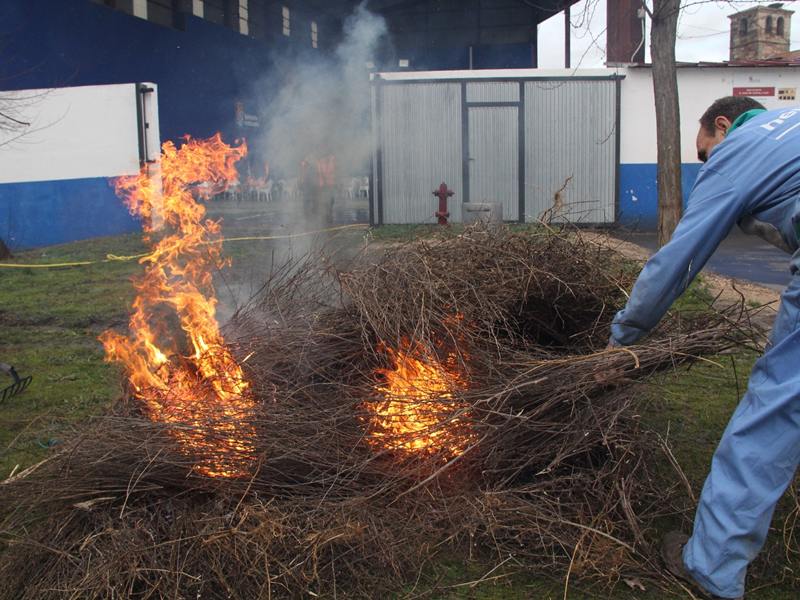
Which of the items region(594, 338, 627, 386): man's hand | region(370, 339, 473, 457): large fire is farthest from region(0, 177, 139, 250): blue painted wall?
region(594, 338, 627, 386): man's hand

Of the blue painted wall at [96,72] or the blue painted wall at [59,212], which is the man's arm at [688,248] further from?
the blue painted wall at [59,212]

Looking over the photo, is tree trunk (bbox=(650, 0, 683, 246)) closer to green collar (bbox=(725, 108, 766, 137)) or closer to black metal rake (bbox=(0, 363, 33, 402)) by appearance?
green collar (bbox=(725, 108, 766, 137))

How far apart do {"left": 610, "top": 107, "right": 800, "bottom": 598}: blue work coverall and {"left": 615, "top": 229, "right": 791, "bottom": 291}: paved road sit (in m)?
5.70

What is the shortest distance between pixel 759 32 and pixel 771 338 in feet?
101

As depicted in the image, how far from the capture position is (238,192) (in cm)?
2233

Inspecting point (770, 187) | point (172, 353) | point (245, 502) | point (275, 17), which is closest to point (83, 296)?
point (172, 353)

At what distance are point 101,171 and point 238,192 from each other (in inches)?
296

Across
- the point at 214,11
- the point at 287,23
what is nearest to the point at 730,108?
the point at 214,11

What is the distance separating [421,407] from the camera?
313 centimetres

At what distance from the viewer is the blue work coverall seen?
8.23 ft

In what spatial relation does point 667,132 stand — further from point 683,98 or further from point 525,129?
point 683,98

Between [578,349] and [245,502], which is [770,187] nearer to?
[578,349]

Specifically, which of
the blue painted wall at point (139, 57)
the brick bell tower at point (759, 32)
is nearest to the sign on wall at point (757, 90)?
the blue painted wall at point (139, 57)

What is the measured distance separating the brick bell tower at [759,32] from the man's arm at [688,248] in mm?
29256
